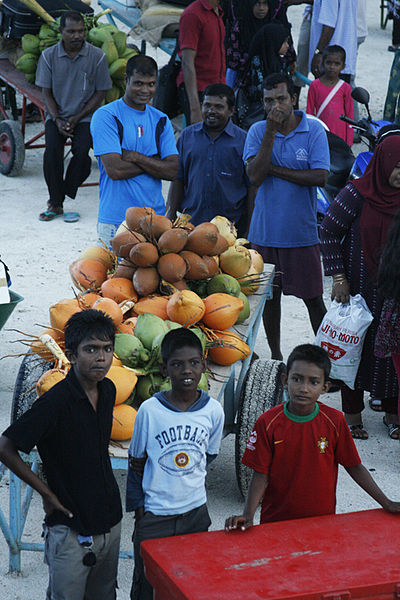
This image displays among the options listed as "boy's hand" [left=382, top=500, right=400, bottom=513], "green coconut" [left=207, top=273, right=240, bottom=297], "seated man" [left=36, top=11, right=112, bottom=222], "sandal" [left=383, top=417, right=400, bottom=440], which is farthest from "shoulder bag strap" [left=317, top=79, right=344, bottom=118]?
"boy's hand" [left=382, top=500, right=400, bottom=513]

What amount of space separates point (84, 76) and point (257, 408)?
5.35 metres

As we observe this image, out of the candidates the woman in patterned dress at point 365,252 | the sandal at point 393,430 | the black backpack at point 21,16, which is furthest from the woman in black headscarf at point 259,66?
the sandal at point 393,430

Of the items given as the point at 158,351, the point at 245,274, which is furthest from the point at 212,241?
the point at 158,351

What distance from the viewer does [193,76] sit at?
7.51m

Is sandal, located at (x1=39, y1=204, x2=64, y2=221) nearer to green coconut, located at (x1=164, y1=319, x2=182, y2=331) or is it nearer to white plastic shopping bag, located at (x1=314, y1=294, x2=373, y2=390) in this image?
white plastic shopping bag, located at (x1=314, y1=294, x2=373, y2=390)

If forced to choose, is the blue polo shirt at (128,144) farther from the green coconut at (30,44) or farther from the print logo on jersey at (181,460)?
the green coconut at (30,44)

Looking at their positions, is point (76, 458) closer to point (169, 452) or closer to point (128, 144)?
point (169, 452)

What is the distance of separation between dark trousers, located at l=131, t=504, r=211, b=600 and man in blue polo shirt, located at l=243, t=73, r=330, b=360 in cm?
232

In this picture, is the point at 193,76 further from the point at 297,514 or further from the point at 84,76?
the point at 297,514

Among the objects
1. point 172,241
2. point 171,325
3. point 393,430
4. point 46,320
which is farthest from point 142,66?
point 393,430

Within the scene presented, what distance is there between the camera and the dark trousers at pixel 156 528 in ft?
9.62

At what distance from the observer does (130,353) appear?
3516 millimetres

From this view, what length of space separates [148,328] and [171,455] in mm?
842

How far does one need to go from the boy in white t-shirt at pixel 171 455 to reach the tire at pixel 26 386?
2.87 feet
